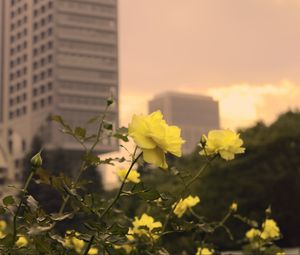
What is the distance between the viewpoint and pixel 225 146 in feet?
3.59

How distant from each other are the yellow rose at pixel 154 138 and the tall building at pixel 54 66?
46.1 meters

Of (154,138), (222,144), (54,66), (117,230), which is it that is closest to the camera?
(154,138)

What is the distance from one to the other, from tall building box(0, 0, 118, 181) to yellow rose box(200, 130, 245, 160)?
45.9m

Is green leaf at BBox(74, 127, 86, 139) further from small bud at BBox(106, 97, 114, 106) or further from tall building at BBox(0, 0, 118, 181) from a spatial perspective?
tall building at BBox(0, 0, 118, 181)

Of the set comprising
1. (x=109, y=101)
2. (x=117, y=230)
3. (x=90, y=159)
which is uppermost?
(x=109, y=101)

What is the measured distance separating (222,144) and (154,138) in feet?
0.79

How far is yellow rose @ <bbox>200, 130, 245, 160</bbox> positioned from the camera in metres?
1.09

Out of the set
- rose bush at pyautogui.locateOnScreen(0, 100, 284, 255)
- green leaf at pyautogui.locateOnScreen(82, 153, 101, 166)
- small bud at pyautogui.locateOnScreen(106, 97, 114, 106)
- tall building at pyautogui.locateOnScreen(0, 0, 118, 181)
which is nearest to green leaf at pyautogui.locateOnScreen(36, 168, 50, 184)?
rose bush at pyautogui.locateOnScreen(0, 100, 284, 255)

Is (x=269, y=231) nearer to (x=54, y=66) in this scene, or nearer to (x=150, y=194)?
(x=150, y=194)

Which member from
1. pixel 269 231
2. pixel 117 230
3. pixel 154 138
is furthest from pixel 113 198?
pixel 269 231

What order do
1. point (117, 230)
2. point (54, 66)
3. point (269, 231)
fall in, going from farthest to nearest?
point (54, 66)
point (269, 231)
point (117, 230)

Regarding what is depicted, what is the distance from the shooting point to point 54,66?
48.8 meters

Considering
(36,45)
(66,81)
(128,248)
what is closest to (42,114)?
(66,81)

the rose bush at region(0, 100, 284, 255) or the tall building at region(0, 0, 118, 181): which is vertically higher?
the tall building at region(0, 0, 118, 181)
